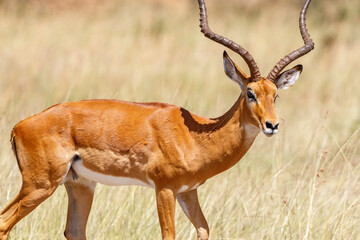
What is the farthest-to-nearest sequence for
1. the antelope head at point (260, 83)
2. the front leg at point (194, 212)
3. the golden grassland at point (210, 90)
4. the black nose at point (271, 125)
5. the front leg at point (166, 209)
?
1. the golden grassland at point (210, 90)
2. the front leg at point (194, 212)
3. the front leg at point (166, 209)
4. the antelope head at point (260, 83)
5. the black nose at point (271, 125)

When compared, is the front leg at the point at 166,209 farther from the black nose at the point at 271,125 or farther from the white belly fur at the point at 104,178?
the black nose at the point at 271,125

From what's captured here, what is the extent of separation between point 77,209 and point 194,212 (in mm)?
941

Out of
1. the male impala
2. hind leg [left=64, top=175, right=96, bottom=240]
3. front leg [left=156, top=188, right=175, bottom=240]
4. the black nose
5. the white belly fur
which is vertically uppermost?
the black nose

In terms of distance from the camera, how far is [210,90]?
13.3m

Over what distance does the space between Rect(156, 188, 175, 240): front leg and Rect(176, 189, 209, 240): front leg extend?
1.01 ft

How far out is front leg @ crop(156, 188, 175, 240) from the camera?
555cm

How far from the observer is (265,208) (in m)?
7.15

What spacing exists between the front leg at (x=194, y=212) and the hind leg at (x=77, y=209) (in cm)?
75

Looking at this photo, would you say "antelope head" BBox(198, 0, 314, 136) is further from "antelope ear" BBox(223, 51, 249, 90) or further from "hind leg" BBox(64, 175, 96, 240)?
"hind leg" BBox(64, 175, 96, 240)

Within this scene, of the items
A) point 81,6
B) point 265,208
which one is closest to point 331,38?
point 81,6

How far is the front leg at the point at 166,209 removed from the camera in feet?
18.2

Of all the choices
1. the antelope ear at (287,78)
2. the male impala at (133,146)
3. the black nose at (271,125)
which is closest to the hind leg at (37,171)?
the male impala at (133,146)

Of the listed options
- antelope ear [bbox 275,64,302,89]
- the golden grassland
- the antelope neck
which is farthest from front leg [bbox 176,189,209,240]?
antelope ear [bbox 275,64,302,89]

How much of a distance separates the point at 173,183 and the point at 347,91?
29.3 feet
